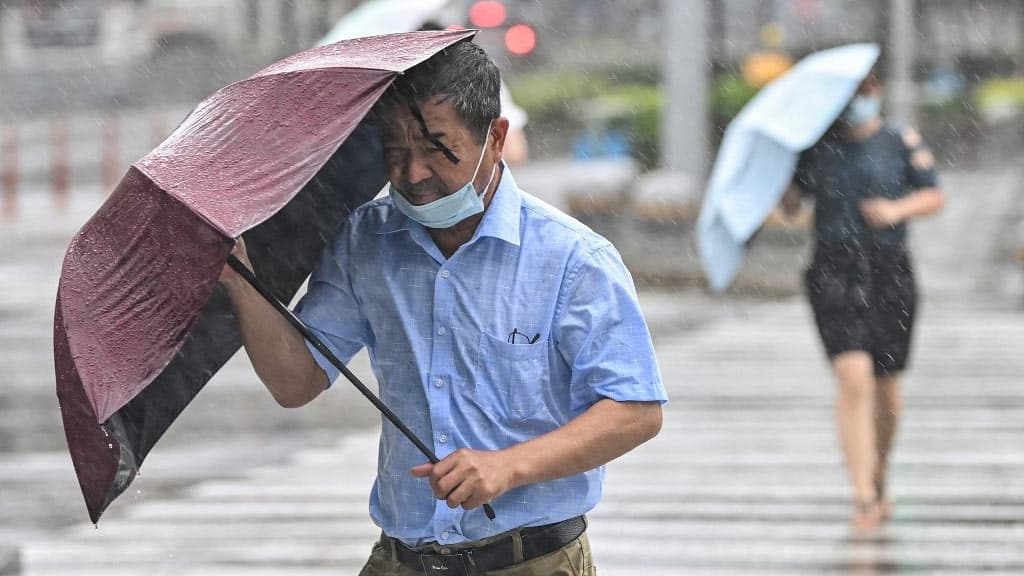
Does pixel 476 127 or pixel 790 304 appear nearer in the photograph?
pixel 476 127

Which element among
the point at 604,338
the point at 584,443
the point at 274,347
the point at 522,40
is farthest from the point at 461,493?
the point at 522,40

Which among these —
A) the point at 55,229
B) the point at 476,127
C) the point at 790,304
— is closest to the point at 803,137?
the point at 476,127

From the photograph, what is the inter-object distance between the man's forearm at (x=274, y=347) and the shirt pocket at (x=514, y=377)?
35 centimetres

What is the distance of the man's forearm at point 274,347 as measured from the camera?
330cm

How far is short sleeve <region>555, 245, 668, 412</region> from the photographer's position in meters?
3.18

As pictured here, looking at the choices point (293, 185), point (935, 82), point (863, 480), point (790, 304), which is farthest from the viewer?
point (935, 82)

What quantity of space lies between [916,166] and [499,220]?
4.68 m

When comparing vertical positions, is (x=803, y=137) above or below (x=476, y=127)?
below

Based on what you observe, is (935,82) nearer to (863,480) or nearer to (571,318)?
(863,480)

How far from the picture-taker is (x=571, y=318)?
3.23 m

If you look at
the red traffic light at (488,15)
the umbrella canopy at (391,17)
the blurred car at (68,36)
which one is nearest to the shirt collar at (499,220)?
the umbrella canopy at (391,17)

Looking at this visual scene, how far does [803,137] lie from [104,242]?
4682mm

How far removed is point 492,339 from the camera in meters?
3.26

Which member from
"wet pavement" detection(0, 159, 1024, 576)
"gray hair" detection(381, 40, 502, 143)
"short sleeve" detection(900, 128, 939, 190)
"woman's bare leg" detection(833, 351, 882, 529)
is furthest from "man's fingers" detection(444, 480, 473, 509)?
"short sleeve" detection(900, 128, 939, 190)
